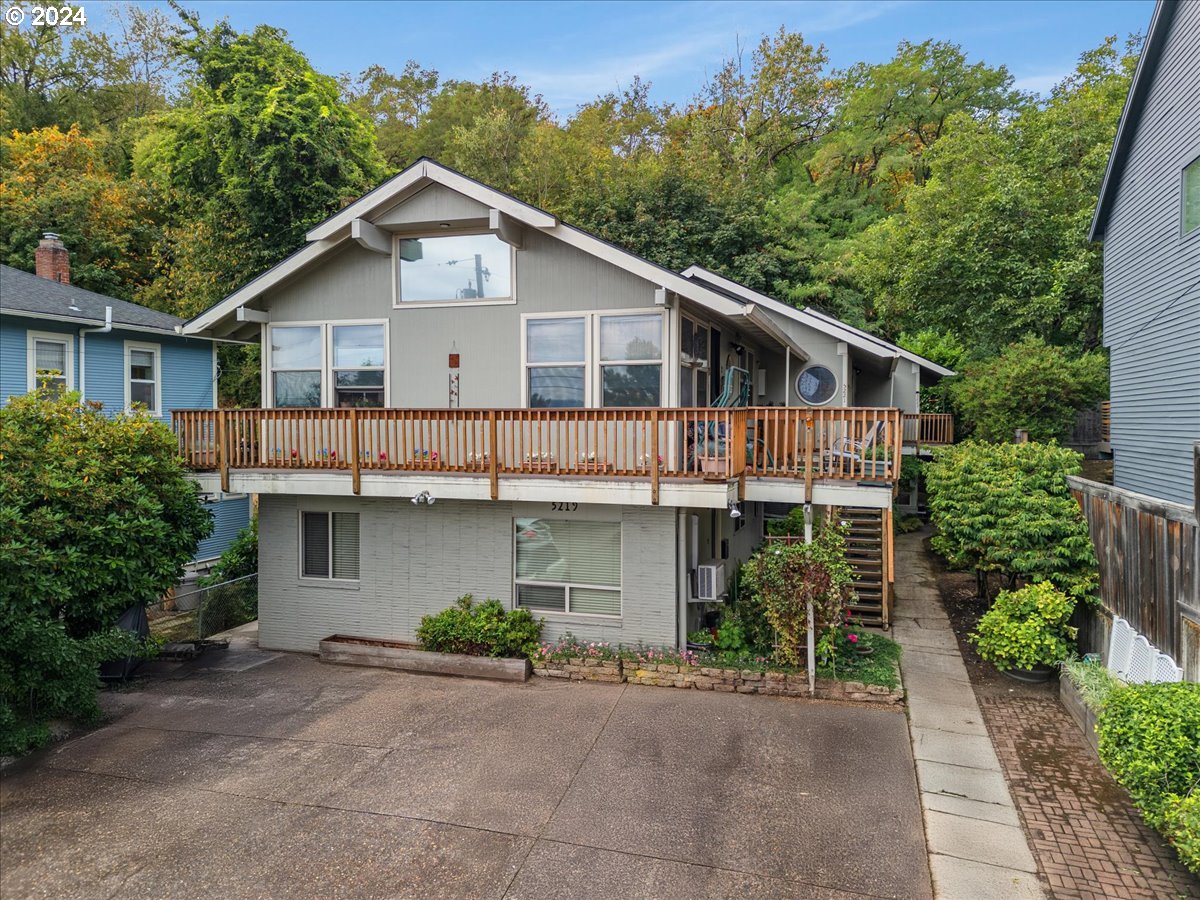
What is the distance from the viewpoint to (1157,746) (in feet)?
17.6

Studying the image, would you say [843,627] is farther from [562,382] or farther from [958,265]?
[958,265]

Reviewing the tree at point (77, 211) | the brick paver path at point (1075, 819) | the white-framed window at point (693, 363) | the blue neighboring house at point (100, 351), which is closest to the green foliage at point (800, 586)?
the brick paver path at point (1075, 819)

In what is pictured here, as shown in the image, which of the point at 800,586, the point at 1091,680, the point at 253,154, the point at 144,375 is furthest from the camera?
the point at 253,154

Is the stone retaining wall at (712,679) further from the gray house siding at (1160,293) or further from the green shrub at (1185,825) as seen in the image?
the gray house siding at (1160,293)

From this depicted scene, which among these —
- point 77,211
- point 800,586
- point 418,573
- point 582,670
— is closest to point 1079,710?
point 800,586

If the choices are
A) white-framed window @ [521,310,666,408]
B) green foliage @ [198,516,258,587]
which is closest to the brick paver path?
white-framed window @ [521,310,666,408]

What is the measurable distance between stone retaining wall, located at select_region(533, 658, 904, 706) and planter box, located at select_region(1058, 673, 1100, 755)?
1.86 metres

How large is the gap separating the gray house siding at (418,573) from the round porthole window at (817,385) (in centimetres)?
558

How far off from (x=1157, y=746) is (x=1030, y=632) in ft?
12.5

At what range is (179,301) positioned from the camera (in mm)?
24375

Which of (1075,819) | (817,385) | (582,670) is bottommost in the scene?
(1075,819)

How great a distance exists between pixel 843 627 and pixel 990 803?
362cm

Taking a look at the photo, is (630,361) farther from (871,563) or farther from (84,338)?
(84,338)

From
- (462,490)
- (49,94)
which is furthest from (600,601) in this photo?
(49,94)
